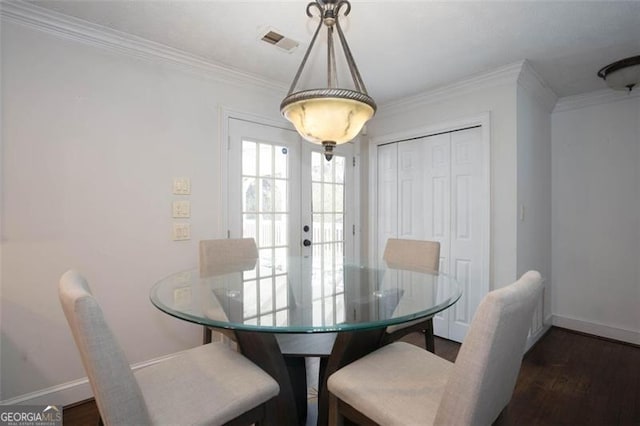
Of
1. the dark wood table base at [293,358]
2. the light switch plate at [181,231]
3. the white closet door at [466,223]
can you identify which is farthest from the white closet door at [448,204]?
the light switch plate at [181,231]

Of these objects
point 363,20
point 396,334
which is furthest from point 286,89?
point 396,334

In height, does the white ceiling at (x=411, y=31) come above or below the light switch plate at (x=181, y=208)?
above

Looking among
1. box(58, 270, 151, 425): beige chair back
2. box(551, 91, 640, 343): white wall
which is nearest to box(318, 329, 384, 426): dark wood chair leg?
box(58, 270, 151, 425): beige chair back

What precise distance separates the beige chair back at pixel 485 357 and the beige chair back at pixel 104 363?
87 centimetres

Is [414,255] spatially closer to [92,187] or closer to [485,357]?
[485,357]

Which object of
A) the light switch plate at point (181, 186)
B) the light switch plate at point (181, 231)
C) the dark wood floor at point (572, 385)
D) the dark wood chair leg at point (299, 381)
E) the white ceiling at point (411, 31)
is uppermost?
the white ceiling at point (411, 31)

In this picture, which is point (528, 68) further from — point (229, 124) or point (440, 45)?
point (229, 124)

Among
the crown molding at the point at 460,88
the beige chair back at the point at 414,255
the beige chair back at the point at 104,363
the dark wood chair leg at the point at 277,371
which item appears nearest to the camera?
the beige chair back at the point at 104,363

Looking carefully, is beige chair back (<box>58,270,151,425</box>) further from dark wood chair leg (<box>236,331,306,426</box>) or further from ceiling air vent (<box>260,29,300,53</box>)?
ceiling air vent (<box>260,29,300,53</box>)

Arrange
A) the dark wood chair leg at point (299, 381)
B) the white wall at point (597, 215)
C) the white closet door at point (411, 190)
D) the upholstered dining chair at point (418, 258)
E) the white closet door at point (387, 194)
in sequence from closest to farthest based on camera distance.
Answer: the dark wood chair leg at point (299, 381) → the upholstered dining chair at point (418, 258) → the white wall at point (597, 215) → the white closet door at point (411, 190) → the white closet door at point (387, 194)

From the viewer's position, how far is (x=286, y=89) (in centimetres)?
288

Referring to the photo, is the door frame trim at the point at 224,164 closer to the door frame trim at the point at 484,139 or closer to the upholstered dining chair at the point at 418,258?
the door frame trim at the point at 484,139

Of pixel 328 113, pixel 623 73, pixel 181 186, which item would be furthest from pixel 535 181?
pixel 181 186

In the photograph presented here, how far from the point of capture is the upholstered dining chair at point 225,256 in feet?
6.61
